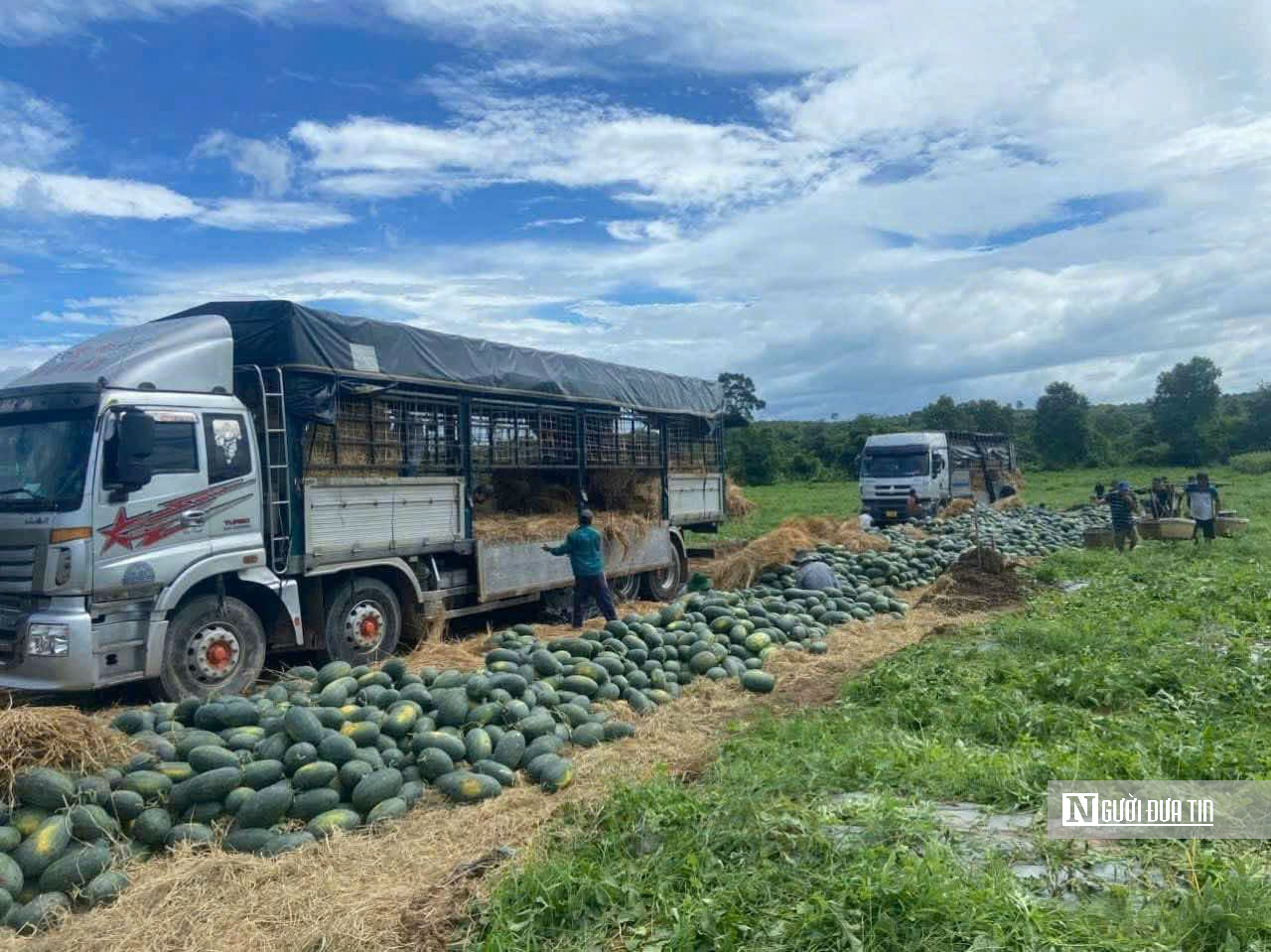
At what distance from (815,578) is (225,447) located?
29.7 feet

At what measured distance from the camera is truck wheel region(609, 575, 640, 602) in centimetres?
1484

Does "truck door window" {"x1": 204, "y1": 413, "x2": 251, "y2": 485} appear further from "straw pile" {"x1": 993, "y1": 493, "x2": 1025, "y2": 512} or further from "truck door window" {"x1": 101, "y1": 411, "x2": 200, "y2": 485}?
"straw pile" {"x1": 993, "y1": 493, "x2": 1025, "y2": 512}

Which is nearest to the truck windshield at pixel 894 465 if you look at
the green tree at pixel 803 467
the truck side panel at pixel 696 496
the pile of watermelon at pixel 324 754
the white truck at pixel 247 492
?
the truck side panel at pixel 696 496

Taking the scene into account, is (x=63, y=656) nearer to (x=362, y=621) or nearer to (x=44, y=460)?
(x=44, y=460)

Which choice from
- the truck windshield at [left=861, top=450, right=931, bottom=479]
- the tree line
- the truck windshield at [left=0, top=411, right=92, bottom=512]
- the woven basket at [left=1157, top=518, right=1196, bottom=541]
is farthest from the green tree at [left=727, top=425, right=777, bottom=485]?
the truck windshield at [left=0, top=411, right=92, bottom=512]

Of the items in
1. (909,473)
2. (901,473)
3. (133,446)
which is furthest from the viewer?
(901,473)

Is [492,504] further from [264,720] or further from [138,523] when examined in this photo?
[264,720]

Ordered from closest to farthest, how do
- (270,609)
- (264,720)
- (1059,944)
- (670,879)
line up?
(1059,944), (670,879), (264,720), (270,609)

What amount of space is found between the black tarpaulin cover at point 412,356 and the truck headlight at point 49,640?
3211mm

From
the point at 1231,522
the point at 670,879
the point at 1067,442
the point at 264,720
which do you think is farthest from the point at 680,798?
the point at 1067,442

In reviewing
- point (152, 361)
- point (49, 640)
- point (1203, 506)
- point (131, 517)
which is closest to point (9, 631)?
point (49, 640)

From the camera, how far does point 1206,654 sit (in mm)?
8039

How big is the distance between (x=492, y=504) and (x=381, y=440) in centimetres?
284

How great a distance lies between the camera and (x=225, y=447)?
8.99m
